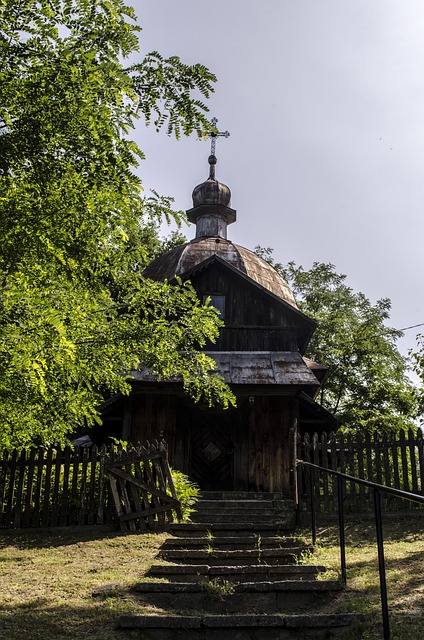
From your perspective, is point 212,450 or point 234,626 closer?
point 234,626

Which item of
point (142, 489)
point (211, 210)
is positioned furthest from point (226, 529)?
point (211, 210)

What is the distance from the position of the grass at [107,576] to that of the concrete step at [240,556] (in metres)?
0.24

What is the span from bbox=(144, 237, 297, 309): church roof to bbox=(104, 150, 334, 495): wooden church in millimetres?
2382

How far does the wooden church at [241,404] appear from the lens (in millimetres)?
13852

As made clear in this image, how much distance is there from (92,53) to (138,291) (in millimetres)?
3422

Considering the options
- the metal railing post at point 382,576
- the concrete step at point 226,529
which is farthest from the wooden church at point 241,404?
the metal railing post at point 382,576

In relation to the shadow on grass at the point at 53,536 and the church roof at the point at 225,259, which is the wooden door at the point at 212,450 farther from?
the shadow on grass at the point at 53,536

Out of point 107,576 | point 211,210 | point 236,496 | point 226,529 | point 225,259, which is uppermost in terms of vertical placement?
point 211,210

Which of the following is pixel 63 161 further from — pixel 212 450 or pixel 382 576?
pixel 212 450

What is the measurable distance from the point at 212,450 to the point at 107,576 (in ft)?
29.1

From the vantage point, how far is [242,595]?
5.64m

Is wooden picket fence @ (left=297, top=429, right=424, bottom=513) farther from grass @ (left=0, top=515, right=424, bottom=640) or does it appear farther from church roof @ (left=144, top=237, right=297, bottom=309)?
church roof @ (left=144, top=237, right=297, bottom=309)

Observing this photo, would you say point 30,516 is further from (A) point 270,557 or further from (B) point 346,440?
(B) point 346,440

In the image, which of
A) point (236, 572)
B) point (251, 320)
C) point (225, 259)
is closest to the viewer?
point (236, 572)
